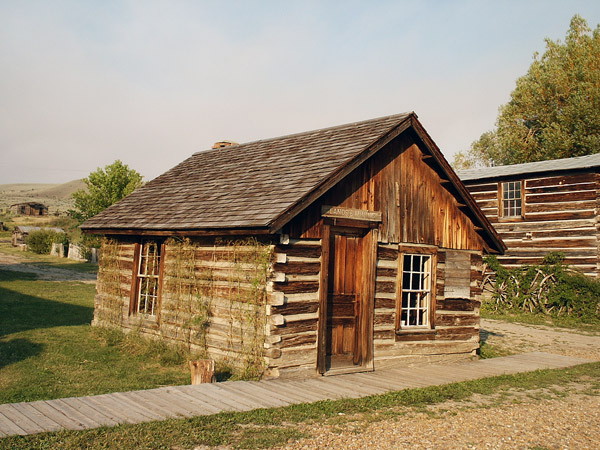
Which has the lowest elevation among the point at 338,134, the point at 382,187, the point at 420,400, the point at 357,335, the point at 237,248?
the point at 420,400

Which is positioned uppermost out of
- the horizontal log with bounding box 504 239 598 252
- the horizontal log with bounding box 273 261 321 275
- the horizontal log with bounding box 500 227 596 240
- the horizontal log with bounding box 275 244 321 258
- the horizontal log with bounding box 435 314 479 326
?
the horizontal log with bounding box 500 227 596 240

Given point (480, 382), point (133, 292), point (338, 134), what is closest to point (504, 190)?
point (338, 134)

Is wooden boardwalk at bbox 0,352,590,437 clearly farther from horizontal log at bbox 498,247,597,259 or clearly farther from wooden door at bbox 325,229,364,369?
horizontal log at bbox 498,247,597,259

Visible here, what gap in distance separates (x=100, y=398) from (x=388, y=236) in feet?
20.2

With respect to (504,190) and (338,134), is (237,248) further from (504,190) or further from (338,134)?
(504,190)

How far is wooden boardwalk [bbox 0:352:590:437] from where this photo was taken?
6301 mm

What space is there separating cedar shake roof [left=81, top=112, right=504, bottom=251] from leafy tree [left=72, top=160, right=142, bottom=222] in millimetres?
23550

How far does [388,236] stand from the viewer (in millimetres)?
11055

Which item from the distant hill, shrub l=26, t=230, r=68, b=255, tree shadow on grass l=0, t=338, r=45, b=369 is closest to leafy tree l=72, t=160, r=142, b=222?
shrub l=26, t=230, r=68, b=255

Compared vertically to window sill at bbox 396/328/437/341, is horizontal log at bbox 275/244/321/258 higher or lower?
higher

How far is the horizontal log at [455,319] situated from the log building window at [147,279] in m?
6.34

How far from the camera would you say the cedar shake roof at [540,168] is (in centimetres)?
2144

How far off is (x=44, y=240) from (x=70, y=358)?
40690 millimetres

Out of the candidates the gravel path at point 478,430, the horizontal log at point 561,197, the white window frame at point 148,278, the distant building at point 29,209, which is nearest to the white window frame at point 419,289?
A: the gravel path at point 478,430
